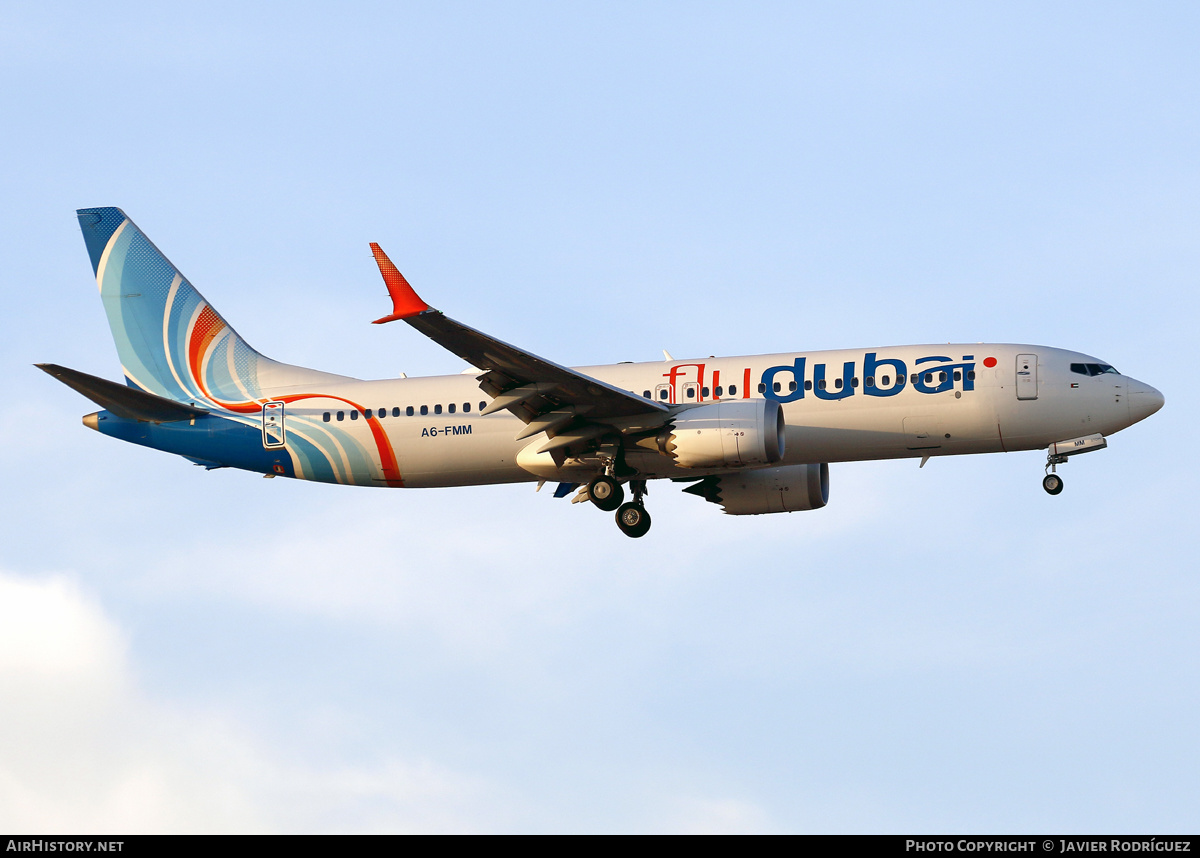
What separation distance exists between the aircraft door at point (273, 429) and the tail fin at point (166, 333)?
66 centimetres

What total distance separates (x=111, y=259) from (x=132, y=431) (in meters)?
6.54

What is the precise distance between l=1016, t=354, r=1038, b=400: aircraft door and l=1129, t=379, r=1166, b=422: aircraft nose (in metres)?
2.38

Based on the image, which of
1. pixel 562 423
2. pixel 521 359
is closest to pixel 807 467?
pixel 562 423

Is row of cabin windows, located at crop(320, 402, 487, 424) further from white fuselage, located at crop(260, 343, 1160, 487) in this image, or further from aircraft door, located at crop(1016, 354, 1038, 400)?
aircraft door, located at crop(1016, 354, 1038, 400)

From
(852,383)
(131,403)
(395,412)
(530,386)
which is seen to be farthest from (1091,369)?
(131,403)

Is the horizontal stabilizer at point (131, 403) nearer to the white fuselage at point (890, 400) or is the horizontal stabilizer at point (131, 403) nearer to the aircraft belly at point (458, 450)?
the aircraft belly at point (458, 450)

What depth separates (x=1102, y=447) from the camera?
36312 millimetres

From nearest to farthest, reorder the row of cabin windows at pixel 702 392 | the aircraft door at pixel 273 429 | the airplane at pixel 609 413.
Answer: the airplane at pixel 609 413 < the row of cabin windows at pixel 702 392 < the aircraft door at pixel 273 429

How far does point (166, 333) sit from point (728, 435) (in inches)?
706

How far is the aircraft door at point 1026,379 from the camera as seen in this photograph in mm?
35969

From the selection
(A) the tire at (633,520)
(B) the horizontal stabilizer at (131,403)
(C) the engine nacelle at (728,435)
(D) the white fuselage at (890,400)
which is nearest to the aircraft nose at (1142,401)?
(D) the white fuselage at (890,400)

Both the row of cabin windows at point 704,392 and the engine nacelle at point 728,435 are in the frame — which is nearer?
the engine nacelle at point 728,435
